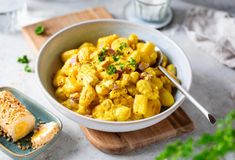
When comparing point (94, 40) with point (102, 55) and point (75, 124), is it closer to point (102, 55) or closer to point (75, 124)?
point (102, 55)

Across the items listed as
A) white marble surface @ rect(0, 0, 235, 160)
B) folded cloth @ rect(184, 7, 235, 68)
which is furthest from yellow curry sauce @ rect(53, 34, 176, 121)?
folded cloth @ rect(184, 7, 235, 68)

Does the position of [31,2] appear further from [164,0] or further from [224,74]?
[224,74]

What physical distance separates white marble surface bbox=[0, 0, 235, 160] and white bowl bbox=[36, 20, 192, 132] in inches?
4.8

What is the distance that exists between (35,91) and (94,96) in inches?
14.4

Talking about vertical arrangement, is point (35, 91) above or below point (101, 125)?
below

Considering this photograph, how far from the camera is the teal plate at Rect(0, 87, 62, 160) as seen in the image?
4.35ft

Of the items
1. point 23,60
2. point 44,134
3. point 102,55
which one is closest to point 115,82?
point 102,55

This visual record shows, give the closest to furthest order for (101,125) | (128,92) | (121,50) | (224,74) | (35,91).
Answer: (101,125), (128,92), (121,50), (35,91), (224,74)

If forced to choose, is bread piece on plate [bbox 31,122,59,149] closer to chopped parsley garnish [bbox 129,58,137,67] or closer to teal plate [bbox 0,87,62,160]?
teal plate [bbox 0,87,62,160]

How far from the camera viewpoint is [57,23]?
1.97m

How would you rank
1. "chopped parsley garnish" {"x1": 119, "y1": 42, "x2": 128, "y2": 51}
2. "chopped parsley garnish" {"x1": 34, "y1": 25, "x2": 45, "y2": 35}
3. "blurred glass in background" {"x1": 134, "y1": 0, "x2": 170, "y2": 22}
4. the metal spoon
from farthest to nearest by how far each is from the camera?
"blurred glass in background" {"x1": 134, "y1": 0, "x2": 170, "y2": 22} → "chopped parsley garnish" {"x1": 34, "y1": 25, "x2": 45, "y2": 35} → "chopped parsley garnish" {"x1": 119, "y1": 42, "x2": 128, "y2": 51} → the metal spoon

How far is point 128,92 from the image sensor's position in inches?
56.4

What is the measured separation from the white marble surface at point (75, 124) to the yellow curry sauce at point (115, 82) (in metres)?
0.13

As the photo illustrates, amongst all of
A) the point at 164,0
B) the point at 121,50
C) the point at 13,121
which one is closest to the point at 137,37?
the point at 121,50
